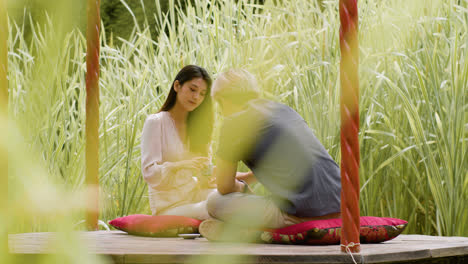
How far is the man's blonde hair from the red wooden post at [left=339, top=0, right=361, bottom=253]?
0.83m

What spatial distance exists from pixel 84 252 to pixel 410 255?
6.01ft

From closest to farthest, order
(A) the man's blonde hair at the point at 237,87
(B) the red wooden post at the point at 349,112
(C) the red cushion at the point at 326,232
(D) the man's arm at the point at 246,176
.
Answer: (B) the red wooden post at the point at 349,112 → (C) the red cushion at the point at 326,232 → (A) the man's blonde hair at the point at 237,87 → (D) the man's arm at the point at 246,176

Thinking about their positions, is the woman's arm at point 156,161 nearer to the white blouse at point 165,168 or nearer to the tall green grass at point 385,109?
the white blouse at point 165,168

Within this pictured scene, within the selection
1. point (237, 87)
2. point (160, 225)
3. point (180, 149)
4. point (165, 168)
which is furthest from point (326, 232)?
point (180, 149)

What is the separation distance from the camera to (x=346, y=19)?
5.25 ft

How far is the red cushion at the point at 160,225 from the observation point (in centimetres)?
258

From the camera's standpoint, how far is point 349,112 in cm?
160

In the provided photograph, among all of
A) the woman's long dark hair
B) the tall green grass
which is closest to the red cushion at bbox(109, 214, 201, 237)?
the tall green grass

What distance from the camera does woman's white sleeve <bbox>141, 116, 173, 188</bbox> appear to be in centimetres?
281

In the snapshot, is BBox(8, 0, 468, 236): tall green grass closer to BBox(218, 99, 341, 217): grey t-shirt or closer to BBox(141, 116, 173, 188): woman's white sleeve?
BBox(141, 116, 173, 188): woman's white sleeve

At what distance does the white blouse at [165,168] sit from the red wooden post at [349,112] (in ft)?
4.36

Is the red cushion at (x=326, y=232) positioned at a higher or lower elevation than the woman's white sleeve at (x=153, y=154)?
lower

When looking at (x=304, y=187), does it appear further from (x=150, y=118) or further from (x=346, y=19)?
(x=150, y=118)


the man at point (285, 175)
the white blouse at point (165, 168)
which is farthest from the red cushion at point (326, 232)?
the white blouse at point (165, 168)
